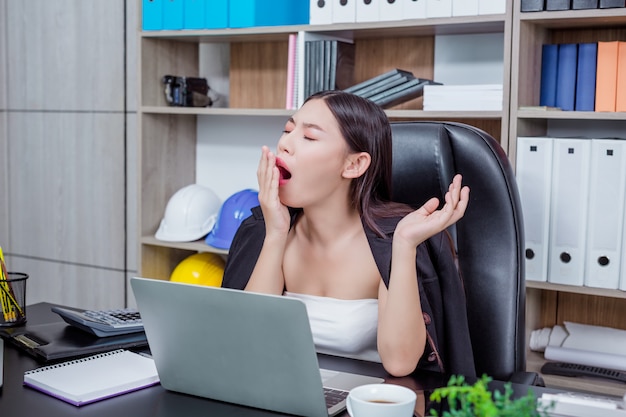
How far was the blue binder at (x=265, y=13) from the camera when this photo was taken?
294cm

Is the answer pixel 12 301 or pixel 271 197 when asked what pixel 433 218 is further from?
pixel 12 301

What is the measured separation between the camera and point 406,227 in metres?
1.36

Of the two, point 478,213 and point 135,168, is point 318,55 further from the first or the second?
point 478,213

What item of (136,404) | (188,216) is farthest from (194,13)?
(136,404)

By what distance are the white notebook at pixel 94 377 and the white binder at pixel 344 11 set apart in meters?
1.69

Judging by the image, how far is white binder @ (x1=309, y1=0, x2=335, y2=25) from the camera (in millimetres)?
2795

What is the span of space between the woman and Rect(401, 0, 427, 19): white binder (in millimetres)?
1069

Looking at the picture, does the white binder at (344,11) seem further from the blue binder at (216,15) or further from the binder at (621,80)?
the binder at (621,80)

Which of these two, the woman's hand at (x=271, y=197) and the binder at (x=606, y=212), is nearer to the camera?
the woman's hand at (x=271, y=197)

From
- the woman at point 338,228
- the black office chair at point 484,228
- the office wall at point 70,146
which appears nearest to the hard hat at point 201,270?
the office wall at point 70,146

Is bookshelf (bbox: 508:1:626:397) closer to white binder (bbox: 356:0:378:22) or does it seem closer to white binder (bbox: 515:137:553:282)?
white binder (bbox: 515:137:553:282)

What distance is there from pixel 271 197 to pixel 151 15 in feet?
6.07

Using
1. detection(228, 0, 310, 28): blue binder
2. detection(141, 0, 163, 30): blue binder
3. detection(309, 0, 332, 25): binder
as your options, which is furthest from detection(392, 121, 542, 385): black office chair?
detection(141, 0, 163, 30): blue binder

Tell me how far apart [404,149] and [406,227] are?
402 mm
